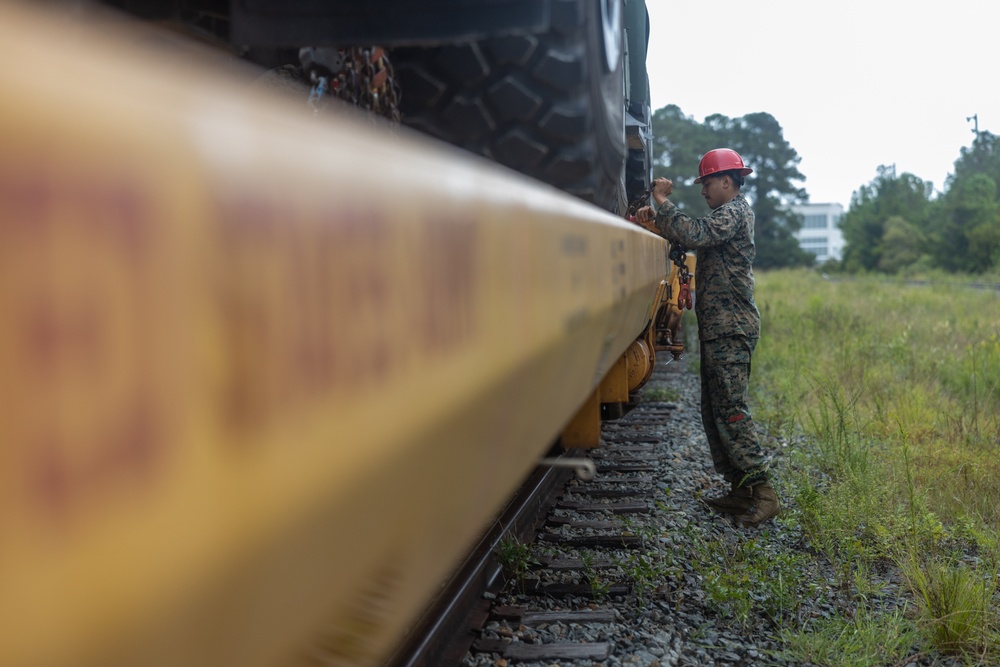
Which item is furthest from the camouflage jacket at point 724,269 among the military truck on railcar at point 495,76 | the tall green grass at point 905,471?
the military truck on railcar at point 495,76

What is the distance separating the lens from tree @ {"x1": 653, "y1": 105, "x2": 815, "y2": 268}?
7900cm

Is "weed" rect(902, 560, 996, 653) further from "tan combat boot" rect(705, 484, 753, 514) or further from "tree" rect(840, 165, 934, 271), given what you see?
"tree" rect(840, 165, 934, 271)

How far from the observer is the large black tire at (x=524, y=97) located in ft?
10.2

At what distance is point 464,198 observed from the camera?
875 mm

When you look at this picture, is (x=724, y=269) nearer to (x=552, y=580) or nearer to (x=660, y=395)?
(x=552, y=580)

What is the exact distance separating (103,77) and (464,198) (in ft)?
1.51

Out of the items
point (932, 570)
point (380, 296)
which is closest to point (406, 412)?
point (380, 296)

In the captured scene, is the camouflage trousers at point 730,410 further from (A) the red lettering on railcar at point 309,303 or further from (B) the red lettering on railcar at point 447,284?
(A) the red lettering on railcar at point 309,303

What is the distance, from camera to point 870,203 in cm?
9306

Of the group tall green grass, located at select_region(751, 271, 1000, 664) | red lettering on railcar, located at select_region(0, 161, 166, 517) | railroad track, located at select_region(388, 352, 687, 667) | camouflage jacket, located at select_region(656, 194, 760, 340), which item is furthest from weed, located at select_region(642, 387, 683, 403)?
red lettering on railcar, located at select_region(0, 161, 166, 517)

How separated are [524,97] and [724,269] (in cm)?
252

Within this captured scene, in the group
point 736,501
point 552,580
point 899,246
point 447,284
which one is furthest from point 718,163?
point 899,246

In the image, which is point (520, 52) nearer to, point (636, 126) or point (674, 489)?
point (636, 126)

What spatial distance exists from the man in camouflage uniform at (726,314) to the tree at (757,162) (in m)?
70.6
